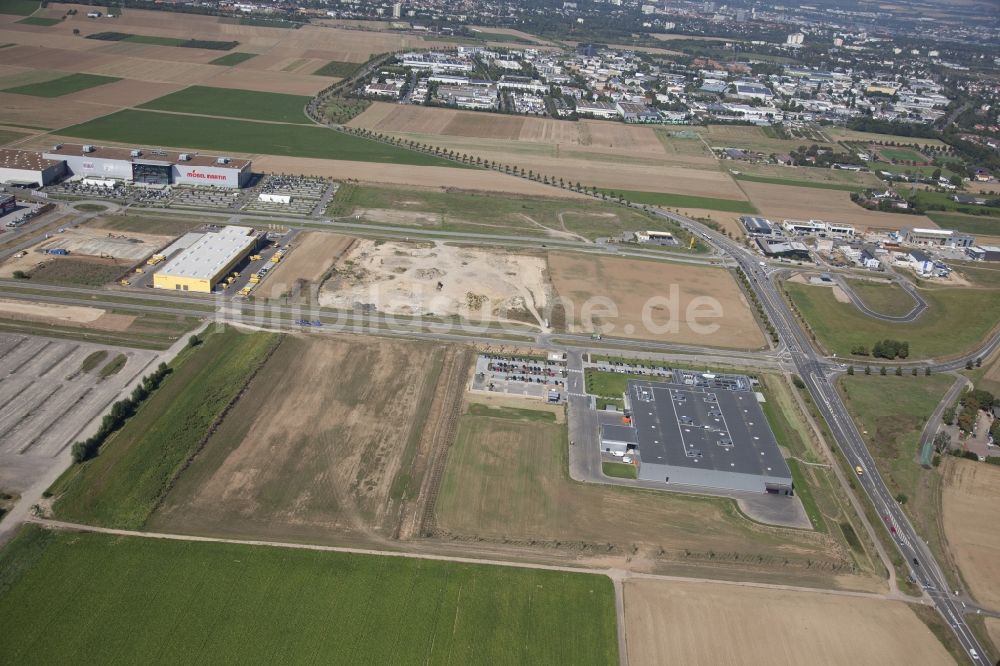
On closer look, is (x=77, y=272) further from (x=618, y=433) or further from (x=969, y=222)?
(x=969, y=222)

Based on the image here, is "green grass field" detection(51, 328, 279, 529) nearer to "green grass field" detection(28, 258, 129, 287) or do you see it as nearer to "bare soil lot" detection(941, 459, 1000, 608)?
"green grass field" detection(28, 258, 129, 287)

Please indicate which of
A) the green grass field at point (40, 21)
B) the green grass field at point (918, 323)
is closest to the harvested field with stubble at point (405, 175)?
the green grass field at point (918, 323)

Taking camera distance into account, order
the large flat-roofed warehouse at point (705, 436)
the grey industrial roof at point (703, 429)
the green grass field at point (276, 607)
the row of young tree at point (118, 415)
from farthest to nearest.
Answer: the grey industrial roof at point (703, 429) → the large flat-roofed warehouse at point (705, 436) → the row of young tree at point (118, 415) → the green grass field at point (276, 607)

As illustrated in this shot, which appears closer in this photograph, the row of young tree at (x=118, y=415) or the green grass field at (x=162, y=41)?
the row of young tree at (x=118, y=415)

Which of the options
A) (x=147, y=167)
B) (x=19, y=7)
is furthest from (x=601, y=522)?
(x=19, y=7)

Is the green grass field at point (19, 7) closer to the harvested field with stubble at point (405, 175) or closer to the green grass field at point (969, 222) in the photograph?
the harvested field with stubble at point (405, 175)

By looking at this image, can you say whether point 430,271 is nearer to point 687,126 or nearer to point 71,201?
point 71,201

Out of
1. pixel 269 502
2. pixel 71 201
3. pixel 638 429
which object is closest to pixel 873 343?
pixel 638 429

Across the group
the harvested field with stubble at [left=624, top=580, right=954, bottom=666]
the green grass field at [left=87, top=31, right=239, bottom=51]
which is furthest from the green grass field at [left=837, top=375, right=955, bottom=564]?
the green grass field at [left=87, top=31, right=239, bottom=51]
